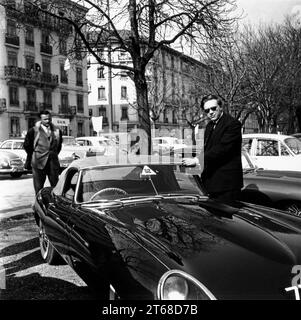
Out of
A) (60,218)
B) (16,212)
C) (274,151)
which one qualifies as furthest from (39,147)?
(274,151)

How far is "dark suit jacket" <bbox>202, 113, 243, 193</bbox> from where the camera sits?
4.16 m

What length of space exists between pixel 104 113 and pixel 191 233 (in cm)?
5990

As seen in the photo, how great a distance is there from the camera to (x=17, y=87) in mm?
40156

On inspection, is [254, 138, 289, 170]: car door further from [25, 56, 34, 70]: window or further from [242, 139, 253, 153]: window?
[25, 56, 34, 70]: window

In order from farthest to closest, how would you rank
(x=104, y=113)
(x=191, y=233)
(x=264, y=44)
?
(x=104, y=113)
(x=264, y=44)
(x=191, y=233)

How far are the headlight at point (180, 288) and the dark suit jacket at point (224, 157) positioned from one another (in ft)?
6.55

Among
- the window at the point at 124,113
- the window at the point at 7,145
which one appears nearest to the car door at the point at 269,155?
the window at the point at 7,145

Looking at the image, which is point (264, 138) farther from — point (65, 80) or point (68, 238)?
point (65, 80)

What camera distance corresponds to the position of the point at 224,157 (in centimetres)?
419

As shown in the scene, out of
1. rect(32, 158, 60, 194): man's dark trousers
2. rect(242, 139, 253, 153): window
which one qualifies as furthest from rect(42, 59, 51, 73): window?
rect(32, 158, 60, 194): man's dark trousers

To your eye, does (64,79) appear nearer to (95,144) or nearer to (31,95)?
(31,95)

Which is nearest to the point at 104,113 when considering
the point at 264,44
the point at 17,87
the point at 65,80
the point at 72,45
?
the point at 65,80

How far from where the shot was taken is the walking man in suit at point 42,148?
22.4 ft

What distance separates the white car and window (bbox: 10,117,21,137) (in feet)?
106
